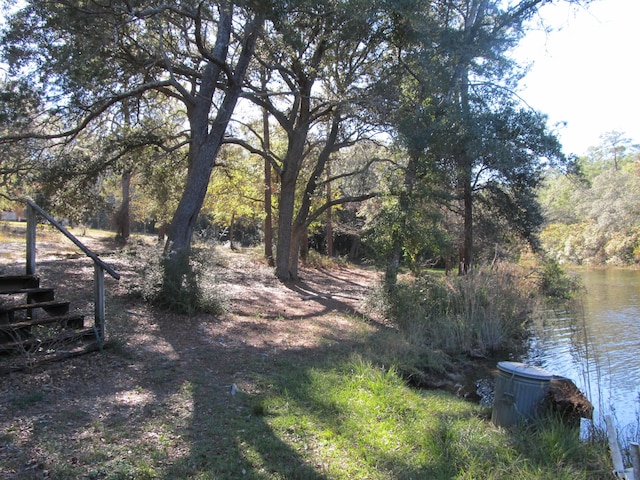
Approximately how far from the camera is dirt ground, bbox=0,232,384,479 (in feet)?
13.1

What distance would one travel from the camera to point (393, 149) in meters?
12.8

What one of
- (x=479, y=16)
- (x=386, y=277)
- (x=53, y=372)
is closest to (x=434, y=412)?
(x=53, y=372)

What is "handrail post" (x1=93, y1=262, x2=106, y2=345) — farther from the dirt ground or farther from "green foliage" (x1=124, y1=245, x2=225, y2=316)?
"green foliage" (x1=124, y1=245, x2=225, y2=316)

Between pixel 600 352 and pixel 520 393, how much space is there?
5349 millimetres

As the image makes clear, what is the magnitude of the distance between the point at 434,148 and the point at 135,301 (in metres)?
7.53

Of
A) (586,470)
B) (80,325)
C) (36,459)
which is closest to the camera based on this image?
(36,459)

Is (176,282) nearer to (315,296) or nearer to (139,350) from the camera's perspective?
(139,350)

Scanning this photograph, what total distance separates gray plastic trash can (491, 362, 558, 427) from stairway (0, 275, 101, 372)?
16.6 feet

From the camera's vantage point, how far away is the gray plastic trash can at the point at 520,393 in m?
4.76

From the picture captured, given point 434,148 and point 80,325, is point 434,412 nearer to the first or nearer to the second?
point 80,325

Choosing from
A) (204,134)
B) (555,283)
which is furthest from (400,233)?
(555,283)

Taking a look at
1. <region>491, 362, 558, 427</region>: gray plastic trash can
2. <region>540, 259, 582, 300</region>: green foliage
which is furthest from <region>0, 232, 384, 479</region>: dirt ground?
<region>540, 259, 582, 300</region>: green foliage

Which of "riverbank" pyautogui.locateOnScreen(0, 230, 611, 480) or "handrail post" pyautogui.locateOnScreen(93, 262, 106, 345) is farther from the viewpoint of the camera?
"handrail post" pyautogui.locateOnScreen(93, 262, 106, 345)

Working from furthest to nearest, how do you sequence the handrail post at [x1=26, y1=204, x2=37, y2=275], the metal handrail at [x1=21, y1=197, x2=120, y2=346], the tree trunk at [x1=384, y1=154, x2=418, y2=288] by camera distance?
the tree trunk at [x1=384, y1=154, x2=418, y2=288], the handrail post at [x1=26, y1=204, x2=37, y2=275], the metal handrail at [x1=21, y1=197, x2=120, y2=346]
